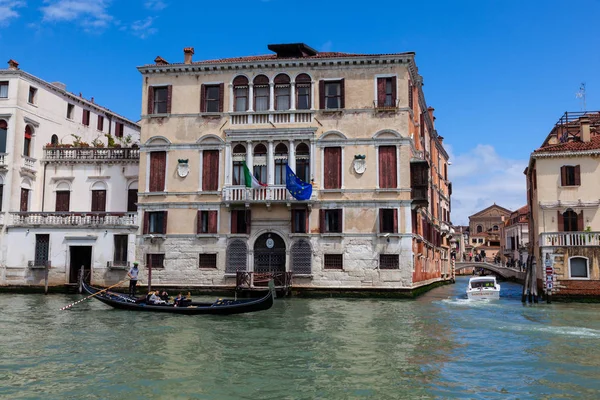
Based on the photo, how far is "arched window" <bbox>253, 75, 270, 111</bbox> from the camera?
27.4 m

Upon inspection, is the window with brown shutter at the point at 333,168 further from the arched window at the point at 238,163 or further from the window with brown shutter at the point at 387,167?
the arched window at the point at 238,163

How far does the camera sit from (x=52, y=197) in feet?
98.5

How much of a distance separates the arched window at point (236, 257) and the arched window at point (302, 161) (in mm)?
4074

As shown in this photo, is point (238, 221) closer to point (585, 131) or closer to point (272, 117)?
point (272, 117)

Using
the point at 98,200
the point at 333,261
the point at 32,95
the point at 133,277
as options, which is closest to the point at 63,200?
the point at 98,200

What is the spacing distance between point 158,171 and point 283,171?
594cm

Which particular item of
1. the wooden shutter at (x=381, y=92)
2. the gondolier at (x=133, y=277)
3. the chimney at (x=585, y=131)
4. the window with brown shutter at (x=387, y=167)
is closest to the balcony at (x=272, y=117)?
the wooden shutter at (x=381, y=92)

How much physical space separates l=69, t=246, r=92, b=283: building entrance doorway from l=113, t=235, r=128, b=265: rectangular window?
139cm

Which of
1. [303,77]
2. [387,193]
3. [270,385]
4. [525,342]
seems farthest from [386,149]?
[270,385]

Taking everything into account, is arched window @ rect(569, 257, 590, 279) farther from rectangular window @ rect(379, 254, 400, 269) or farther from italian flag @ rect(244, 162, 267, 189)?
italian flag @ rect(244, 162, 267, 189)

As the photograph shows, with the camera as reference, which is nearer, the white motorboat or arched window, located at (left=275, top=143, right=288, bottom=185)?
the white motorboat

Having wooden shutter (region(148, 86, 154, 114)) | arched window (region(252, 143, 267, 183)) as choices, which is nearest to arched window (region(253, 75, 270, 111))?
arched window (region(252, 143, 267, 183))

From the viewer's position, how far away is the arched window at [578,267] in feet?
79.4

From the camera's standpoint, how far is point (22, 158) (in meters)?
29.0
